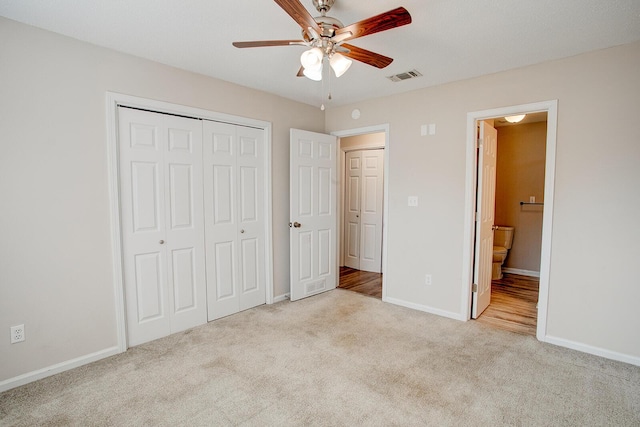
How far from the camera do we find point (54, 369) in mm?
2330

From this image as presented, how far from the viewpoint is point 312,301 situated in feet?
12.8

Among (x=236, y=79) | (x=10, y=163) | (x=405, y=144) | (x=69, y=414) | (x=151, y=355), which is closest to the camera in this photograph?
(x=69, y=414)

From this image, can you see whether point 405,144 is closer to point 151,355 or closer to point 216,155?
point 216,155

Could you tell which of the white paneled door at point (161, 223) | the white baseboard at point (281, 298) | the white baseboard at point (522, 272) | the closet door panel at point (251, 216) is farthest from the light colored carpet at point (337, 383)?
the white baseboard at point (522, 272)

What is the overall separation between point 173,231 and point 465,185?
296 cm

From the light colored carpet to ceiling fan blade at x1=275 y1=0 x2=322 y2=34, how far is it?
2.24 m

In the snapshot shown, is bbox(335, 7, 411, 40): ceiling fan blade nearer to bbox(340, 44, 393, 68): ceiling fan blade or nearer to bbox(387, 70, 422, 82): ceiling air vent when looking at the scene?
bbox(340, 44, 393, 68): ceiling fan blade

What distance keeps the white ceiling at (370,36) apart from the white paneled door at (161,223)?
0.65 metres

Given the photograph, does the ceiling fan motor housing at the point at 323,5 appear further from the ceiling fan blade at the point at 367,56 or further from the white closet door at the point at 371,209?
the white closet door at the point at 371,209

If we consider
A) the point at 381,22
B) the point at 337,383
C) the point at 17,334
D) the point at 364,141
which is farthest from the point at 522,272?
the point at 17,334

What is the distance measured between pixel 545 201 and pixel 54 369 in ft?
13.9

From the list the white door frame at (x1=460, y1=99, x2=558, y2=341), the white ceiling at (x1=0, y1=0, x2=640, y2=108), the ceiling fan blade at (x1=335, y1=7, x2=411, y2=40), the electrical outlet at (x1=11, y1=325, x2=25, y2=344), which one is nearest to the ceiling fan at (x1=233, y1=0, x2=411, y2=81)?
the ceiling fan blade at (x1=335, y1=7, x2=411, y2=40)

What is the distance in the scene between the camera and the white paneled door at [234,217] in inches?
128

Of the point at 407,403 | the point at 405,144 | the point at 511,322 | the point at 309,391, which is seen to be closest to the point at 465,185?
the point at 405,144
